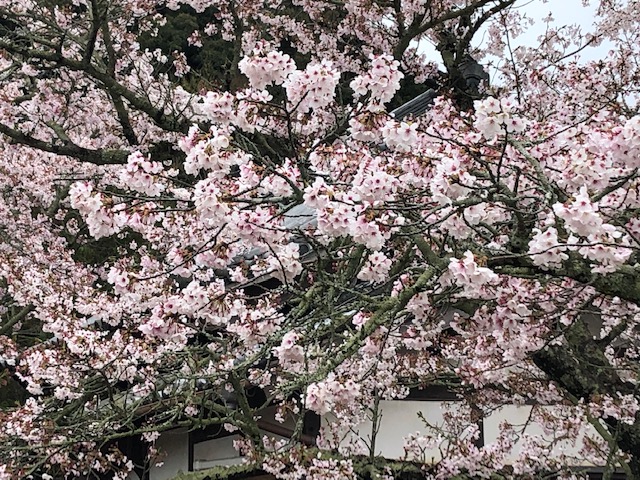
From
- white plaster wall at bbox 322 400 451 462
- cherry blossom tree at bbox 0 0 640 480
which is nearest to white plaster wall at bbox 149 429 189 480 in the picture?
cherry blossom tree at bbox 0 0 640 480

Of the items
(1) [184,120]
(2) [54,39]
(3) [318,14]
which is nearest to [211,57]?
(3) [318,14]

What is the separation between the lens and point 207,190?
111 inches

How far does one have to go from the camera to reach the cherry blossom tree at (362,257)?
289 centimetres

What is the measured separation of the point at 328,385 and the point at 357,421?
2.70 metres

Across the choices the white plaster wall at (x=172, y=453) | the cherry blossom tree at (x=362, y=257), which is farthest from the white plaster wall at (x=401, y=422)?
the white plaster wall at (x=172, y=453)

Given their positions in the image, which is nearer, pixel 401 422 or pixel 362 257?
pixel 362 257

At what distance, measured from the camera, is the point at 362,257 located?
3580 millimetres

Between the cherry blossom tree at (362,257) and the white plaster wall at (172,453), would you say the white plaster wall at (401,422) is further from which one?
the white plaster wall at (172,453)

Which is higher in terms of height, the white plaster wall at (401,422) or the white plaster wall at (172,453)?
the white plaster wall at (172,453)

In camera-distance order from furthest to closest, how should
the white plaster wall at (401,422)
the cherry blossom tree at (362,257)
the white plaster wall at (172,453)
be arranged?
the white plaster wall at (172,453) → the white plaster wall at (401,422) → the cherry blossom tree at (362,257)

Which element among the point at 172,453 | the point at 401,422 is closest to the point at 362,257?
the point at 401,422

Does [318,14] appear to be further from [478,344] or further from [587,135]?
[587,135]

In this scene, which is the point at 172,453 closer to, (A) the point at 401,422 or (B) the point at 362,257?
(A) the point at 401,422

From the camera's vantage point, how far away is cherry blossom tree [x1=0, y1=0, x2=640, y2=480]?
114 inches
